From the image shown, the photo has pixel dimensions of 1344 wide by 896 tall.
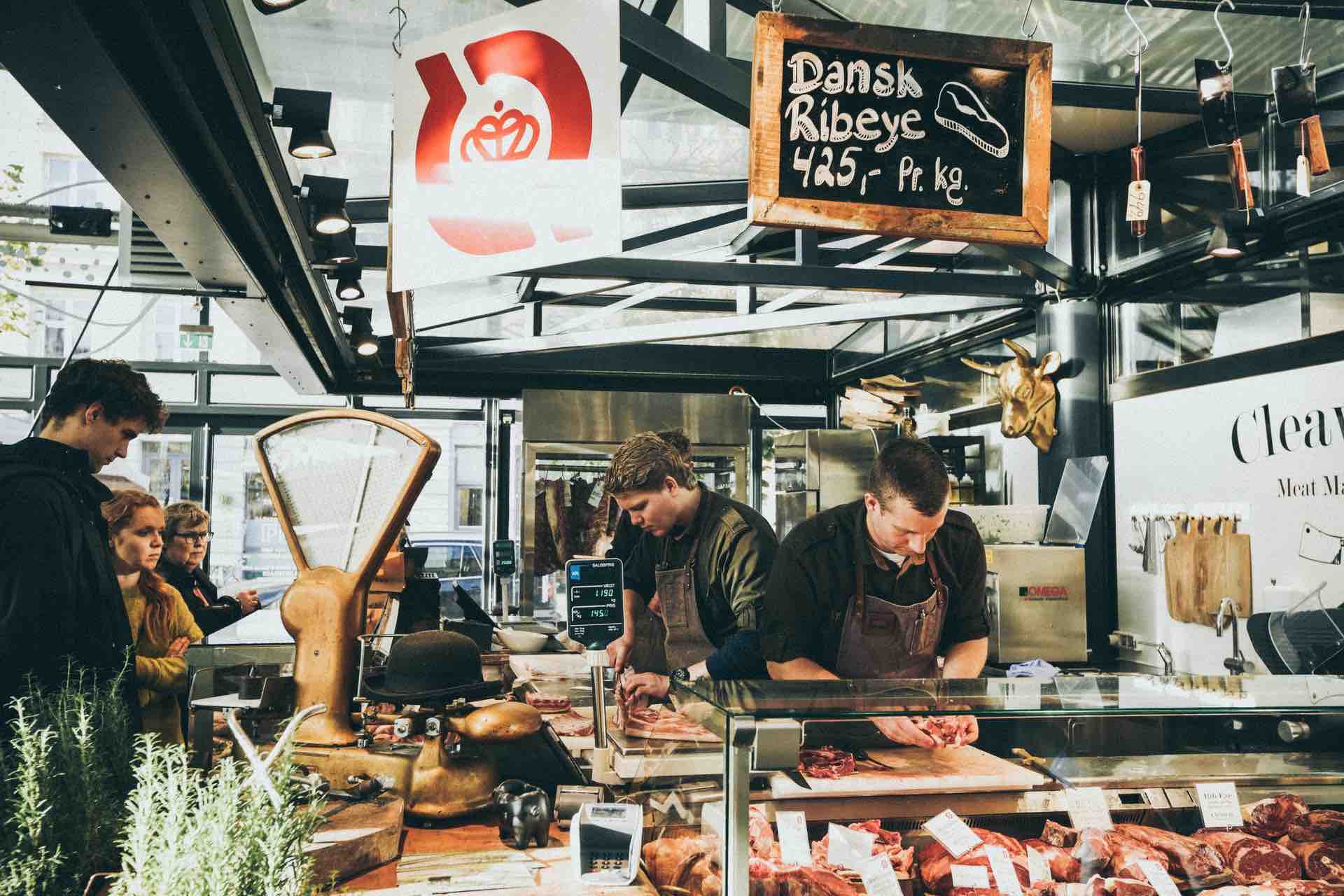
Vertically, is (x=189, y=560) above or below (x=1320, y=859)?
above

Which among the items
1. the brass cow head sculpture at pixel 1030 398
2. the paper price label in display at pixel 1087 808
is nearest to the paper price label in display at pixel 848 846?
the paper price label in display at pixel 1087 808

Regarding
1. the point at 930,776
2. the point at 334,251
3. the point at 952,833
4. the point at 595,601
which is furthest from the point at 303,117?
the point at 952,833

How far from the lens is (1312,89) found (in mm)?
2879

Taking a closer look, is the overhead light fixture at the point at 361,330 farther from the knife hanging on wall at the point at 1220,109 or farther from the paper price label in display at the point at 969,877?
the paper price label in display at the point at 969,877

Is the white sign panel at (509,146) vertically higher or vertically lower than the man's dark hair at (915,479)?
higher

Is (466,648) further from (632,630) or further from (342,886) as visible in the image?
(632,630)

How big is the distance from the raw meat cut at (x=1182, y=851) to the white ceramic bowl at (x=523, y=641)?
2.86 m

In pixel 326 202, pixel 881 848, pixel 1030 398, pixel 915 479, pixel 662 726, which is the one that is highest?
pixel 326 202

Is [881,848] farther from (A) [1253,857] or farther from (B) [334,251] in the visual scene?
(B) [334,251]

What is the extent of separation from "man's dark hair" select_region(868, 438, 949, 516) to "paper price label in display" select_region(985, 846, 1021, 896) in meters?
0.98

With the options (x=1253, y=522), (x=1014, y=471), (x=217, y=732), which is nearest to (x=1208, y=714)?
(x=217, y=732)

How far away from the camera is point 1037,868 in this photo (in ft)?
6.66

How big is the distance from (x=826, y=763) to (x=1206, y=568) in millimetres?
3284

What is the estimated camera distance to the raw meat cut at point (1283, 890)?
2047mm
